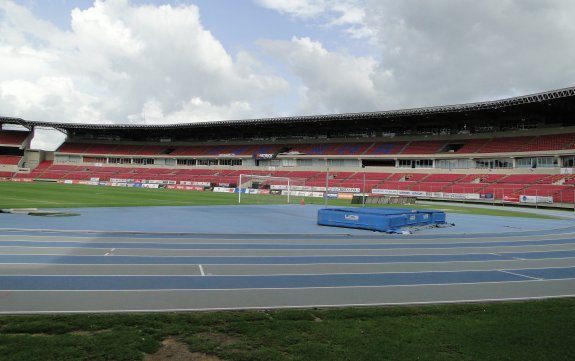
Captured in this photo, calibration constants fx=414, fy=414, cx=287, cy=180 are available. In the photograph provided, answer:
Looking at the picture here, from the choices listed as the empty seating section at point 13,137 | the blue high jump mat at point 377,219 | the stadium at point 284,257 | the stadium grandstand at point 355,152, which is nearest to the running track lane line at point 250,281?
the stadium at point 284,257

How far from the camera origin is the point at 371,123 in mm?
60844

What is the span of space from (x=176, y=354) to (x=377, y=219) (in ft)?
Result: 39.6

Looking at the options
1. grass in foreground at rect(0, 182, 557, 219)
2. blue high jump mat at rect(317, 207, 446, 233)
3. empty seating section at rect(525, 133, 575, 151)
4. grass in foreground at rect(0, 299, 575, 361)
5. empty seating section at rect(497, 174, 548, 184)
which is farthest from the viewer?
empty seating section at rect(497, 174, 548, 184)

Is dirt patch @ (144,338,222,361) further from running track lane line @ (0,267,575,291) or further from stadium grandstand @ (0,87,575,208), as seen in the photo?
stadium grandstand @ (0,87,575,208)

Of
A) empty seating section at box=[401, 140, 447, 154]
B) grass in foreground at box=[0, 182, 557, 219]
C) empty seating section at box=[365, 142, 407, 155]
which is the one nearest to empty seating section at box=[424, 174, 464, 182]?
empty seating section at box=[401, 140, 447, 154]

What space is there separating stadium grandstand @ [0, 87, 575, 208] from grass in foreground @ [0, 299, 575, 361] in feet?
74.8

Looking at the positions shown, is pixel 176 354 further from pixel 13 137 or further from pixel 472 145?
pixel 13 137

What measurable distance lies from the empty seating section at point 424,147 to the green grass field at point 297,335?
167 ft

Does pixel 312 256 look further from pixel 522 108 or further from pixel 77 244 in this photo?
pixel 522 108

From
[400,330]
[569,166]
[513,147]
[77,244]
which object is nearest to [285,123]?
[513,147]

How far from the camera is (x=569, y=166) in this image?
137 feet

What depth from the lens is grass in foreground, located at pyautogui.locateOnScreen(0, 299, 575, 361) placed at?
389cm

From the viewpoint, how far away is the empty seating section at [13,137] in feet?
242

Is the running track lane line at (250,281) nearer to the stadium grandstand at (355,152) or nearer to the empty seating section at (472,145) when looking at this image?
the stadium grandstand at (355,152)
